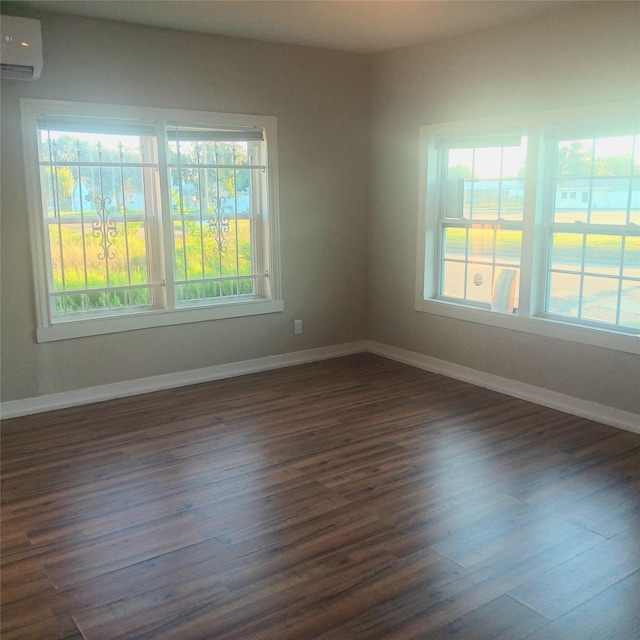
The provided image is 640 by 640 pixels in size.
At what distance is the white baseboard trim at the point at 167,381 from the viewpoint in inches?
178

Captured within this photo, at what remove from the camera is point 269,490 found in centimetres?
333

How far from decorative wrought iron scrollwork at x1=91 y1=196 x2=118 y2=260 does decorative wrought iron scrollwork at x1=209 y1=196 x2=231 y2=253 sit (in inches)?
31.2

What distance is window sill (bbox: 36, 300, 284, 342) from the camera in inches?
179

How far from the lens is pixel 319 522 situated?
9.86 ft

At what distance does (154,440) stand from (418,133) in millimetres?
3244

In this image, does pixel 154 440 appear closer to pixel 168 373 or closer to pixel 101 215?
pixel 168 373

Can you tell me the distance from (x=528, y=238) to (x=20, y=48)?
3544 mm

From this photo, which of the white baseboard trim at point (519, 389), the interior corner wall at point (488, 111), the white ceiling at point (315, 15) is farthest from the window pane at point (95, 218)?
the white baseboard trim at point (519, 389)

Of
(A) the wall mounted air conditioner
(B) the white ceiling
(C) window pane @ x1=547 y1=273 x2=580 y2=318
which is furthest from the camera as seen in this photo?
(C) window pane @ x1=547 y1=273 x2=580 y2=318

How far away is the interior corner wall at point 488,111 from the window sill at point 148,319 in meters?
1.12

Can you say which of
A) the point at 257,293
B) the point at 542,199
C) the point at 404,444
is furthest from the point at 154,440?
the point at 542,199

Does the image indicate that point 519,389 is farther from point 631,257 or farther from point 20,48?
point 20,48

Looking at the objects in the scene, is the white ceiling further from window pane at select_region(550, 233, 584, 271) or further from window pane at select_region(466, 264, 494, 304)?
window pane at select_region(466, 264, 494, 304)

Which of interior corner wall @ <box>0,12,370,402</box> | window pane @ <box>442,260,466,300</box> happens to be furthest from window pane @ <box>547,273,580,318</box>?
interior corner wall @ <box>0,12,370,402</box>
